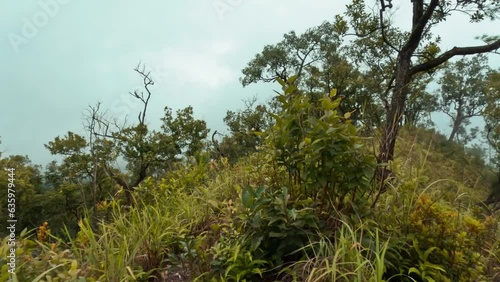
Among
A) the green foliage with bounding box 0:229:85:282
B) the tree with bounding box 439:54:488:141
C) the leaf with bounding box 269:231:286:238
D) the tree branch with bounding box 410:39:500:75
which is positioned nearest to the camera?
the green foliage with bounding box 0:229:85:282

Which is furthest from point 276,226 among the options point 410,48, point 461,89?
point 461,89

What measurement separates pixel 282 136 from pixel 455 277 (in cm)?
129

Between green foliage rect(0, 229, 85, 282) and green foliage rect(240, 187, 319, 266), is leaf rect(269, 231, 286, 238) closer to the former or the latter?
green foliage rect(240, 187, 319, 266)

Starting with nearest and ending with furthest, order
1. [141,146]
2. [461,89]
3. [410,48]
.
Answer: [410,48] < [141,146] < [461,89]

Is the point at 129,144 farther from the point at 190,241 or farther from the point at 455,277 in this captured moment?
the point at 455,277

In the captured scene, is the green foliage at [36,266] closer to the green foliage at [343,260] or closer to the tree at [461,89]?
the green foliage at [343,260]

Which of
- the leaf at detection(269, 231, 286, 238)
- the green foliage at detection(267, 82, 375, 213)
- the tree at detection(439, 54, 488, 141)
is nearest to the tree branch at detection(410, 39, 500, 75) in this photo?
the green foliage at detection(267, 82, 375, 213)

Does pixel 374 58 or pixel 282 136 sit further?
pixel 374 58

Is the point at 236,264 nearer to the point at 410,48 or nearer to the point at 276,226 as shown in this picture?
the point at 276,226

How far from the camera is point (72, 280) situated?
1747mm

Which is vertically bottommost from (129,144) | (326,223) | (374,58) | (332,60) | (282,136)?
(326,223)

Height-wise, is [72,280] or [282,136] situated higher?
[282,136]

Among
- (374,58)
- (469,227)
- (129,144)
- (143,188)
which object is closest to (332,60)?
(374,58)

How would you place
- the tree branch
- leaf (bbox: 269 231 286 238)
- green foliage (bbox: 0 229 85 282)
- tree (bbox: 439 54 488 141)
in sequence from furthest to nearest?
tree (bbox: 439 54 488 141), the tree branch, leaf (bbox: 269 231 286 238), green foliage (bbox: 0 229 85 282)
